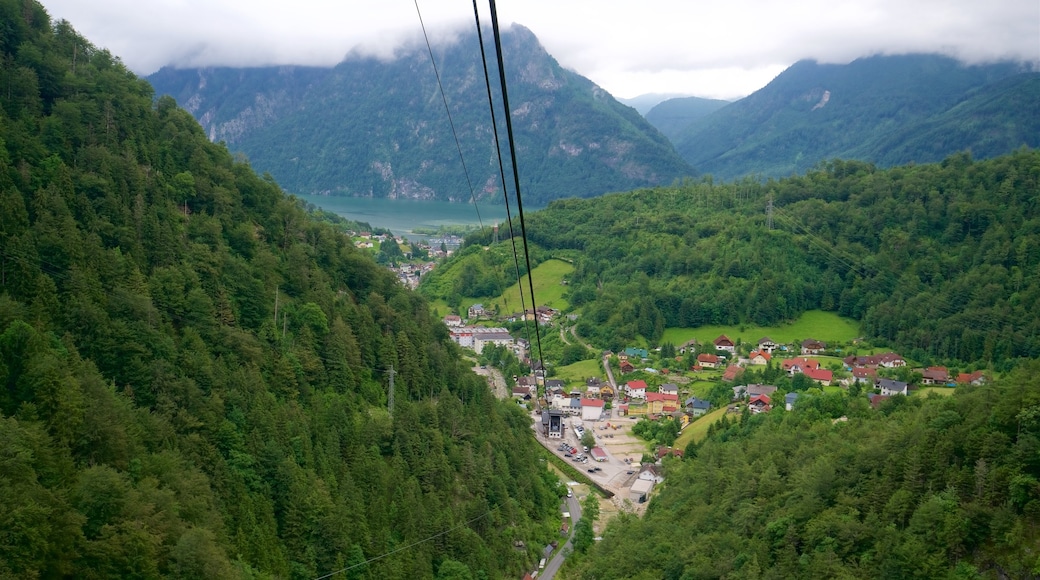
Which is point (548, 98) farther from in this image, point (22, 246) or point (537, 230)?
point (22, 246)

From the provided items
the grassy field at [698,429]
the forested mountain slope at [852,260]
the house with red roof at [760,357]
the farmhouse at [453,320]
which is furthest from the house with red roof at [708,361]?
the farmhouse at [453,320]

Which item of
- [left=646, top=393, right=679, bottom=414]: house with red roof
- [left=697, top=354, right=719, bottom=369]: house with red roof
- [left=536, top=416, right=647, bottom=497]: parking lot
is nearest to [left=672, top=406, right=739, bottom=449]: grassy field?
[left=536, top=416, right=647, bottom=497]: parking lot

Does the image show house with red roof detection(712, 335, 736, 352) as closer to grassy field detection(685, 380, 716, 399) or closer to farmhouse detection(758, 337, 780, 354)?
farmhouse detection(758, 337, 780, 354)

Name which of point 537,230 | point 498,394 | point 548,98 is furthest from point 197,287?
point 548,98

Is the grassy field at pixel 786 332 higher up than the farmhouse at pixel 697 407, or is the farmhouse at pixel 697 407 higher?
the grassy field at pixel 786 332

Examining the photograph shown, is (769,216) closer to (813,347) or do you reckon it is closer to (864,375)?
(813,347)

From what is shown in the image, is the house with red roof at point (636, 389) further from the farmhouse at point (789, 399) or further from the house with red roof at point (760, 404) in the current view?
the farmhouse at point (789, 399)

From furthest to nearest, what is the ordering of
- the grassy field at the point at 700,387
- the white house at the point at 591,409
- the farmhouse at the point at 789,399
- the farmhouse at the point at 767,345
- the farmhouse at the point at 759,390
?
1. the farmhouse at the point at 767,345
2. the grassy field at the point at 700,387
3. the white house at the point at 591,409
4. the farmhouse at the point at 759,390
5. the farmhouse at the point at 789,399
